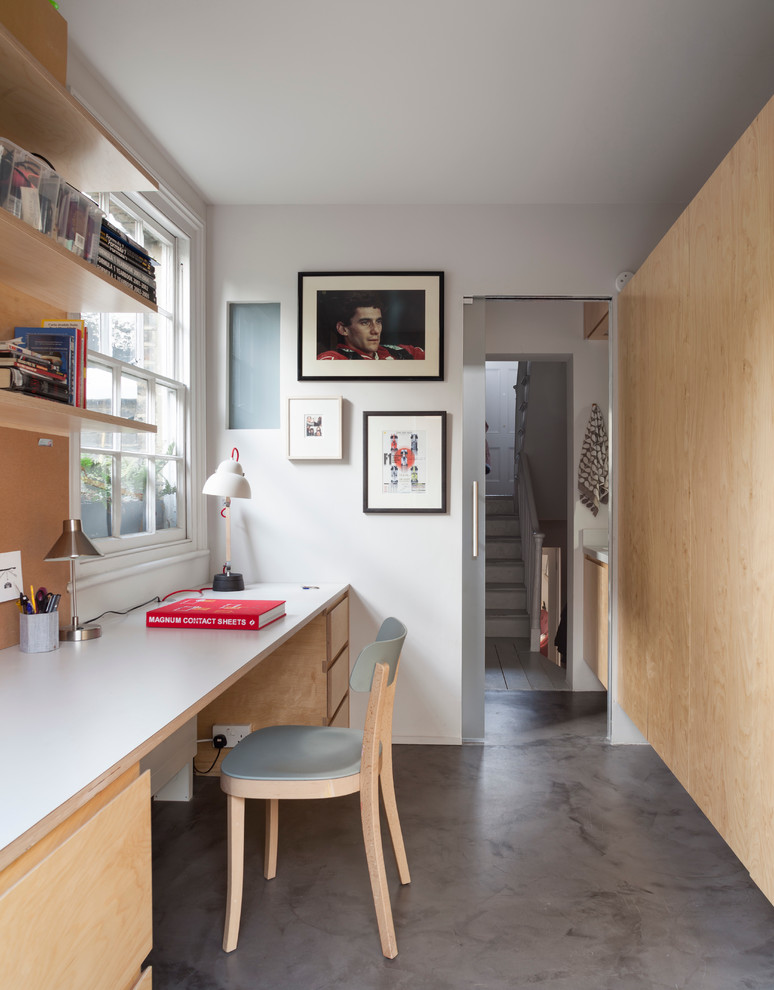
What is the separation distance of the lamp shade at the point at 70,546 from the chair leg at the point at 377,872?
0.94 meters

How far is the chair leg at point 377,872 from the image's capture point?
1668mm

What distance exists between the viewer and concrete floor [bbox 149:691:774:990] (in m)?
1.65

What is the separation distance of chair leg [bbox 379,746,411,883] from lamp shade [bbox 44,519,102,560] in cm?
96

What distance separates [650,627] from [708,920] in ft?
3.35

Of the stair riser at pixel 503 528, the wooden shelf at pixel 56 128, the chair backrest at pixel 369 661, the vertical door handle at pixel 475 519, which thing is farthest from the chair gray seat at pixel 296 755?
the stair riser at pixel 503 528

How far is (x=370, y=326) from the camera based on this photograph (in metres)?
3.23

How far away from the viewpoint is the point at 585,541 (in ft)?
13.3

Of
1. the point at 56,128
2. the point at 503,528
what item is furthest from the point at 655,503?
the point at 503,528

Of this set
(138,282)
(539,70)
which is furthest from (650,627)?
(138,282)

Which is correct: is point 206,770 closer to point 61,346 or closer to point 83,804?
point 61,346

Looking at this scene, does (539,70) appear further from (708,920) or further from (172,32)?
(708,920)

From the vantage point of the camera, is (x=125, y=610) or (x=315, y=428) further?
(x=315, y=428)

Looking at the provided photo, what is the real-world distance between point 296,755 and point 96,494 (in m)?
1.16

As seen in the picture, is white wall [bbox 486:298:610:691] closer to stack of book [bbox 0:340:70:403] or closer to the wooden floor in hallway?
the wooden floor in hallway
